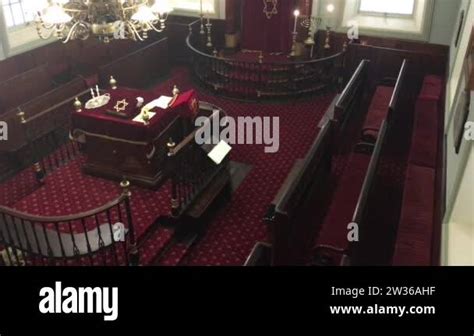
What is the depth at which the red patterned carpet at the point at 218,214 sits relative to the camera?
20.3 ft

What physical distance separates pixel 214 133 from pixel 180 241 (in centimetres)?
181

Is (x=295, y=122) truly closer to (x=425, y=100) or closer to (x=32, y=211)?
(x=425, y=100)

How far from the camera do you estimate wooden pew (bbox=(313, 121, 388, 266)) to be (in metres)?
4.85

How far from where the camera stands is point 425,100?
27.9ft

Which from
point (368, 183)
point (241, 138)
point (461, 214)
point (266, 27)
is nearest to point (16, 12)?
point (241, 138)

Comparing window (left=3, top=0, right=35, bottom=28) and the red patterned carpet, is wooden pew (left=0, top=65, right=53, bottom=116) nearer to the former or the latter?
window (left=3, top=0, right=35, bottom=28)

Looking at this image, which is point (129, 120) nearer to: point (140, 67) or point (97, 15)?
point (97, 15)

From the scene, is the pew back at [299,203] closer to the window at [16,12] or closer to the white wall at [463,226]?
the white wall at [463,226]

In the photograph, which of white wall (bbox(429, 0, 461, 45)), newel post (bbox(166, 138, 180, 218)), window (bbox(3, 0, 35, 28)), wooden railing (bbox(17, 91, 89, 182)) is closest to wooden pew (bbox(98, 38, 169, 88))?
wooden railing (bbox(17, 91, 89, 182))

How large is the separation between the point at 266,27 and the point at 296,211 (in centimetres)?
767

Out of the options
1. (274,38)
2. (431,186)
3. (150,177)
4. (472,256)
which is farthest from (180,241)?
(274,38)

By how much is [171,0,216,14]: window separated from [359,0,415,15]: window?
3662 millimetres

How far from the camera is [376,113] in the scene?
27.2 feet

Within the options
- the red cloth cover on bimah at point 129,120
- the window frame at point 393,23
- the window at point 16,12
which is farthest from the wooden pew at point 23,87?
the window frame at point 393,23
